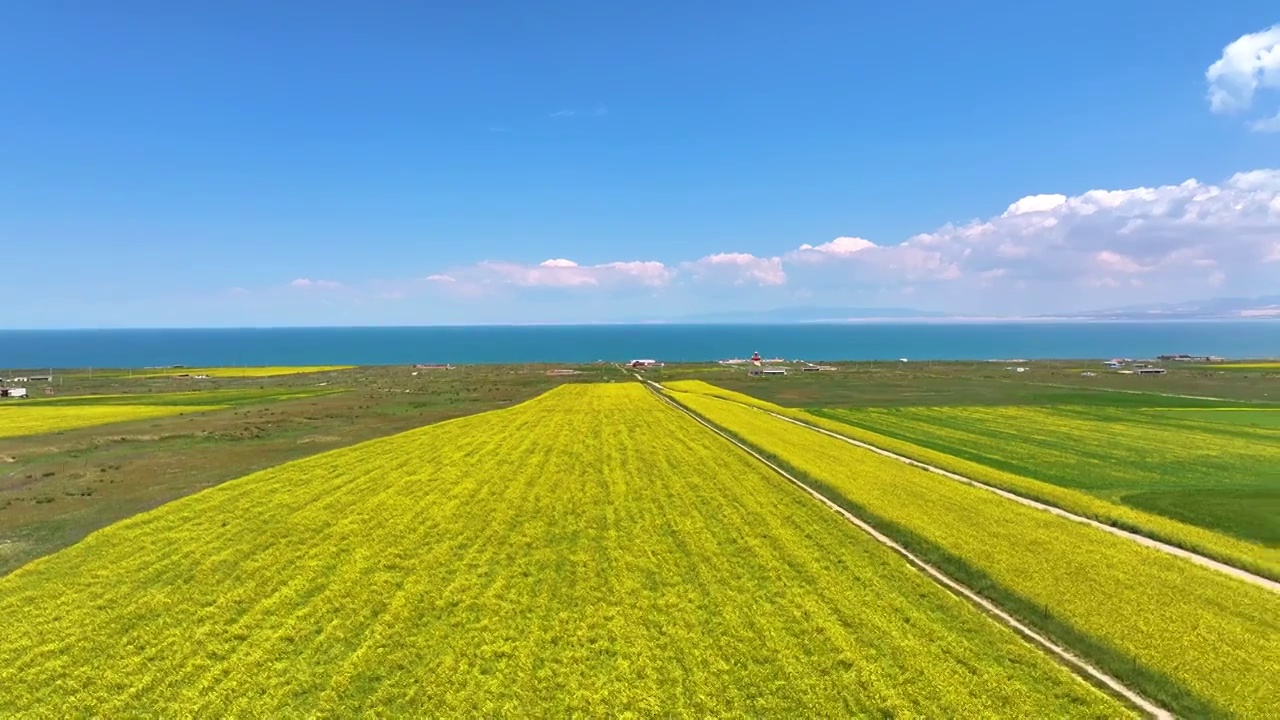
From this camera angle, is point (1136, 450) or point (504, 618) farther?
point (1136, 450)

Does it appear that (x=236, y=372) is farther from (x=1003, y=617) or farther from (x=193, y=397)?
(x=1003, y=617)

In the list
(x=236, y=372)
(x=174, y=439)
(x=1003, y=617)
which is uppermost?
(x=236, y=372)

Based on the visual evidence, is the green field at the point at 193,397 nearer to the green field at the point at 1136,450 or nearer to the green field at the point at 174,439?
the green field at the point at 174,439

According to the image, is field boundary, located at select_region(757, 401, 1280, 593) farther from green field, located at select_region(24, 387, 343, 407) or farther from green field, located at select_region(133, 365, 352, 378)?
green field, located at select_region(133, 365, 352, 378)

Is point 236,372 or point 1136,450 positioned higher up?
point 236,372

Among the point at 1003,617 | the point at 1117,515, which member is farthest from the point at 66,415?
the point at 1117,515

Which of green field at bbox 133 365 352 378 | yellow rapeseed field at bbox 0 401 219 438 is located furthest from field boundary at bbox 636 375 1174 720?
green field at bbox 133 365 352 378

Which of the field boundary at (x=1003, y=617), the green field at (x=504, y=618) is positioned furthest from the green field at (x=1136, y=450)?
the green field at (x=504, y=618)

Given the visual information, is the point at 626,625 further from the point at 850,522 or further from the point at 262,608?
the point at 850,522
